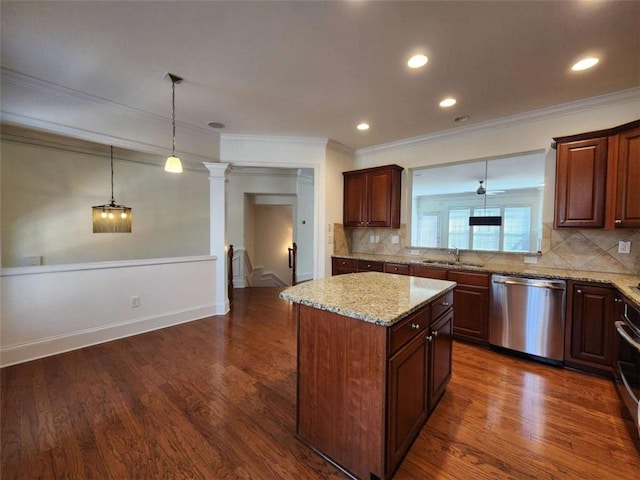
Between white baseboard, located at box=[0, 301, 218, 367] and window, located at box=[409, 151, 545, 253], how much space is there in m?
3.57

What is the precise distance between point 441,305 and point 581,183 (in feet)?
6.88

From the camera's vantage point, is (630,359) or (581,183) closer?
(630,359)

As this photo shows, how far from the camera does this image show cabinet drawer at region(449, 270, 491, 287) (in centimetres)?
300

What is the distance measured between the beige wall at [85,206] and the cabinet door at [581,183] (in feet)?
19.6

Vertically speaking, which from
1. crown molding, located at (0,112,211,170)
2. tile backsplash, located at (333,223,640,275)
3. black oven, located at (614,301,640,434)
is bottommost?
black oven, located at (614,301,640,434)

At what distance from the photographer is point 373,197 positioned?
4.29 metres

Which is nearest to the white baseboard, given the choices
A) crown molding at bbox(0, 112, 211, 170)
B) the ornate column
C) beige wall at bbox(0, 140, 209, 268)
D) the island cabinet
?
the ornate column

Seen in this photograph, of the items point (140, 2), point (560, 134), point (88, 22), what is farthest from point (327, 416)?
point (560, 134)

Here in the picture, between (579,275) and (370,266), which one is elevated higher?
(579,275)

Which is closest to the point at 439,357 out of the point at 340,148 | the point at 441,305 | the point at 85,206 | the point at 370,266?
the point at 441,305

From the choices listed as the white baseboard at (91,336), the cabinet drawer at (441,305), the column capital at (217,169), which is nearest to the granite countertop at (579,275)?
the cabinet drawer at (441,305)

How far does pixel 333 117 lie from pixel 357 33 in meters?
1.43

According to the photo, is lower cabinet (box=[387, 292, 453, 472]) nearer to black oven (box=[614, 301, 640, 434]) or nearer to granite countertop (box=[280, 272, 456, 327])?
granite countertop (box=[280, 272, 456, 327])

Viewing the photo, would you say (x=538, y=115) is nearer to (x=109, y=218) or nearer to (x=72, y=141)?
(x=109, y=218)
